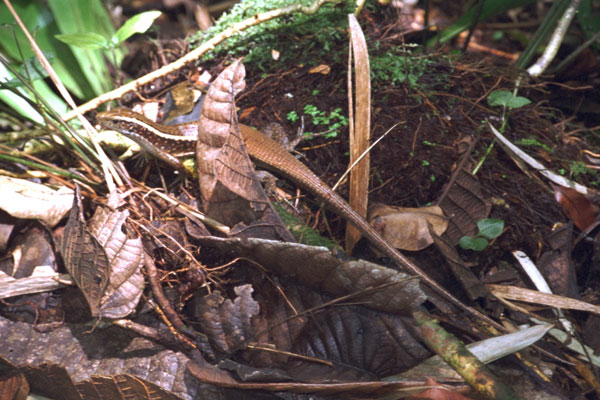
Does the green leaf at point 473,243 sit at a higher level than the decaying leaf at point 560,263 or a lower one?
higher

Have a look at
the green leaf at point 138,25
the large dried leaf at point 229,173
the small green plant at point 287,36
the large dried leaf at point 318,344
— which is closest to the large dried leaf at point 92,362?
the large dried leaf at point 318,344

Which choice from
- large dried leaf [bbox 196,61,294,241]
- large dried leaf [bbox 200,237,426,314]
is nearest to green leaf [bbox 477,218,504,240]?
large dried leaf [bbox 200,237,426,314]

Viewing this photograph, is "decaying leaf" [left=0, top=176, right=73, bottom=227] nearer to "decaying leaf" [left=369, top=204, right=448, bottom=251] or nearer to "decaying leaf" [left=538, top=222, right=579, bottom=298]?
"decaying leaf" [left=369, top=204, right=448, bottom=251]

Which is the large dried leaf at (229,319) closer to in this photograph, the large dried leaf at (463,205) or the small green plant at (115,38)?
the large dried leaf at (463,205)

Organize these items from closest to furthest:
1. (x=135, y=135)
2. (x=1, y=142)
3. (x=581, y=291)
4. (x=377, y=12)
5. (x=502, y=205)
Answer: (x=581, y=291)
(x=502, y=205)
(x=135, y=135)
(x=1, y=142)
(x=377, y=12)

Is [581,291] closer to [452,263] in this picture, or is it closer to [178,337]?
[452,263]

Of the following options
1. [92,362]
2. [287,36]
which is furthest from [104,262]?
[287,36]

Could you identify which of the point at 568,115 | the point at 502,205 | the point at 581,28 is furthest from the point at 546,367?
the point at 581,28
